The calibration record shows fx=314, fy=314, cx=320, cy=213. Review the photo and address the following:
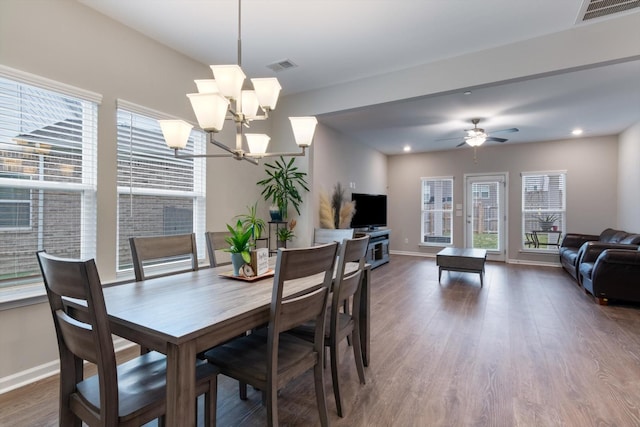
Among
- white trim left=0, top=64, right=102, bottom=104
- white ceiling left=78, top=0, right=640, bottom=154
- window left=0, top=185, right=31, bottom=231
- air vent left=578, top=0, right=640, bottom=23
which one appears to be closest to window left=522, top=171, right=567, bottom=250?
white ceiling left=78, top=0, right=640, bottom=154

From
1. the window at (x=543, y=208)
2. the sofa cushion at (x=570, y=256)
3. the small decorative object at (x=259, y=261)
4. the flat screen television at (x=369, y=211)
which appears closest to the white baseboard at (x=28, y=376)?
the small decorative object at (x=259, y=261)

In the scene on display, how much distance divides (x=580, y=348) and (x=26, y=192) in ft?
15.1

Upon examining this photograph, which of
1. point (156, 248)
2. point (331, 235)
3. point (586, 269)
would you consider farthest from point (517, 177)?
point (156, 248)

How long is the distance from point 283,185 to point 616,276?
429 centimetres

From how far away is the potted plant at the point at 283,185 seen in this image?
4195 mm

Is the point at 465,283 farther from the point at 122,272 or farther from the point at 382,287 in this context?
the point at 122,272

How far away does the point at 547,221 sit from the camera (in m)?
6.96

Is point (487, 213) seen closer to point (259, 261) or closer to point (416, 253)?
point (416, 253)

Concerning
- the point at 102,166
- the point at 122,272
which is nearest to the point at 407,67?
the point at 102,166

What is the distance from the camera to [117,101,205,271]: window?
280 centimetres

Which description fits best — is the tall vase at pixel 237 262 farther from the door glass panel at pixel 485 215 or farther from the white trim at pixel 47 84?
the door glass panel at pixel 485 215

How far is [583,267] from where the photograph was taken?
444 centimetres

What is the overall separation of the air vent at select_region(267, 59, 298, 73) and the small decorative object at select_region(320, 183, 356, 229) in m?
2.13

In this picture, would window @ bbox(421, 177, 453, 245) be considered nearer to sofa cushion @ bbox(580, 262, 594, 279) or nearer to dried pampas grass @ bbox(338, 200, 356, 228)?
dried pampas grass @ bbox(338, 200, 356, 228)
